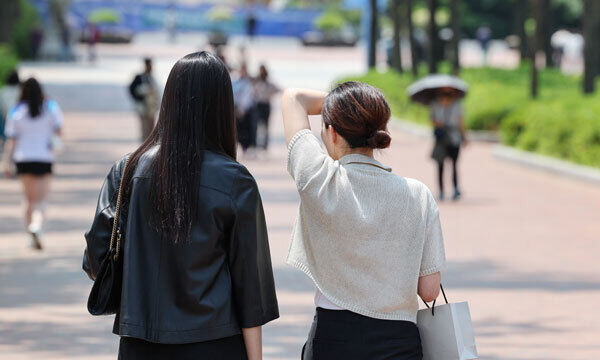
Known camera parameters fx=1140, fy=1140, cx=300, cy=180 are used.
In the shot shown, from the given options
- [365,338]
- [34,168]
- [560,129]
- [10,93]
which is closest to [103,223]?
[365,338]

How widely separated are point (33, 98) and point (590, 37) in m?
12.1

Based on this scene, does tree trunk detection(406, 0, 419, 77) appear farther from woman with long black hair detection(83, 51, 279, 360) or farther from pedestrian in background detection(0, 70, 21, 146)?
woman with long black hair detection(83, 51, 279, 360)

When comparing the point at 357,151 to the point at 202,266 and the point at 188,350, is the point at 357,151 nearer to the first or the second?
the point at 202,266


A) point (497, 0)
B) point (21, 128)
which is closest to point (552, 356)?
point (21, 128)

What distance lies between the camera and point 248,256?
3416 millimetres

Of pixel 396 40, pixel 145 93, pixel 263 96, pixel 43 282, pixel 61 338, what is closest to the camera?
pixel 61 338

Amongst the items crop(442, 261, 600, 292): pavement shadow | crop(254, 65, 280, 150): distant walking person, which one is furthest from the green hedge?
crop(442, 261, 600, 292): pavement shadow

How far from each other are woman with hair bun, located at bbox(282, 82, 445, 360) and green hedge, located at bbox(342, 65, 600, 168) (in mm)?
13742

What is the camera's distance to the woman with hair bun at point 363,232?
3441 millimetres

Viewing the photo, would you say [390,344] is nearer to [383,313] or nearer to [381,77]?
[383,313]

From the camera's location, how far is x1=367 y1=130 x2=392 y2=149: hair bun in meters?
3.43

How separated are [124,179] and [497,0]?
65.1 metres

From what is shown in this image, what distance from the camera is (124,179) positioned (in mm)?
3439

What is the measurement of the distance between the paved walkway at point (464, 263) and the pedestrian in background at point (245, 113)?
493mm
